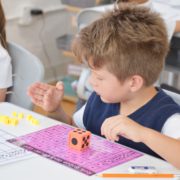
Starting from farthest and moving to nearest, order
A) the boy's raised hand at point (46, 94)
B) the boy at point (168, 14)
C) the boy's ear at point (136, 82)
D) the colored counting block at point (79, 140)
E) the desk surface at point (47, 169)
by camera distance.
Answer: the boy at point (168, 14) < the boy's raised hand at point (46, 94) < the boy's ear at point (136, 82) < the colored counting block at point (79, 140) < the desk surface at point (47, 169)

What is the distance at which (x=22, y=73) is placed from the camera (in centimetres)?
173

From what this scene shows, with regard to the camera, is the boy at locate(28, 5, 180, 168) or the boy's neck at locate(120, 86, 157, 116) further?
the boy's neck at locate(120, 86, 157, 116)

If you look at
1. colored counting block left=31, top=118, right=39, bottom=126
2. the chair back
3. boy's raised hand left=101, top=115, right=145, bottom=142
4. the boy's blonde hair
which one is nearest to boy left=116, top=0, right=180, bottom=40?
the chair back

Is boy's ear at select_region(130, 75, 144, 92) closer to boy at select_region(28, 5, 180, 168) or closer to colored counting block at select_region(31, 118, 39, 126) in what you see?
boy at select_region(28, 5, 180, 168)

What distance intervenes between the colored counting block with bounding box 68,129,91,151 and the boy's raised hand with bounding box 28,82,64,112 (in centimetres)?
28

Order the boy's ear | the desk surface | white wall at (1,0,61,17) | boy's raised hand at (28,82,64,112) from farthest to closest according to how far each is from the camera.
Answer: white wall at (1,0,61,17) → boy's raised hand at (28,82,64,112) → the boy's ear → the desk surface

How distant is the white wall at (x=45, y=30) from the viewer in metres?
3.30

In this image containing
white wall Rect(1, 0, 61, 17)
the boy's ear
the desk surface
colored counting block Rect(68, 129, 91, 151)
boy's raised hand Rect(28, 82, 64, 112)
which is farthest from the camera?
white wall Rect(1, 0, 61, 17)

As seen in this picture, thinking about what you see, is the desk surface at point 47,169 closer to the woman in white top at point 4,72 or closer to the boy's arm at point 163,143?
the boy's arm at point 163,143

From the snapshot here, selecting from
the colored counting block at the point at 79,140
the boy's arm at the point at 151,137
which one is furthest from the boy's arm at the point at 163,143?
the colored counting block at the point at 79,140

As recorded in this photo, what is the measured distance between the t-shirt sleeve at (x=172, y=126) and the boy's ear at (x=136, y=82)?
0.12m

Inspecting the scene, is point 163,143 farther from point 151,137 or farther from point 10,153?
point 10,153

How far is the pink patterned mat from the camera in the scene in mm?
1030

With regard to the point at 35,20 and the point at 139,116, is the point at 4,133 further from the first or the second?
the point at 35,20
